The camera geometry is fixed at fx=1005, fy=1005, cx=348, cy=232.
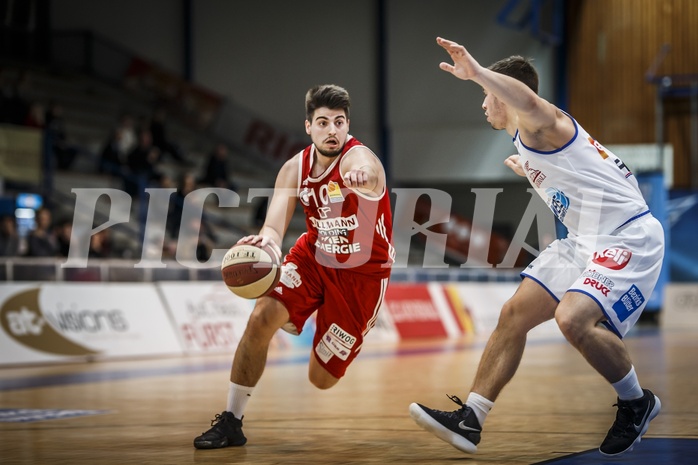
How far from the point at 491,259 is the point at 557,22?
668 centimetres

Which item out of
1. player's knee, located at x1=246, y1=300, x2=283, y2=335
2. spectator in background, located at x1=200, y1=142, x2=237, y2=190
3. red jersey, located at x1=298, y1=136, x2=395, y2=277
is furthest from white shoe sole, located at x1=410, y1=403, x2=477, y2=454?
spectator in background, located at x1=200, y1=142, x2=237, y2=190

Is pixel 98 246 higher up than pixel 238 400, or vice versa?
pixel 238 400

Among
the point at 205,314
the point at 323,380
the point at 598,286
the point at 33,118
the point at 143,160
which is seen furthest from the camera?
the point at 143,160

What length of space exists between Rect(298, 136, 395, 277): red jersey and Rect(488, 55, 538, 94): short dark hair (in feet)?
3.68

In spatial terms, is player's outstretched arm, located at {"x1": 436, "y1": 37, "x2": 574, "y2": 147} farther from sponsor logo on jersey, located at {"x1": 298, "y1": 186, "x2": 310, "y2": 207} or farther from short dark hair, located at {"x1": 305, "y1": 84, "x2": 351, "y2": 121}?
sponsor logo on jersey, located at {"x1": 298, "y1": 186, "x2": 310, "y2": 207}

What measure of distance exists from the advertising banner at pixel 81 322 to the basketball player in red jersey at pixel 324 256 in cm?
632

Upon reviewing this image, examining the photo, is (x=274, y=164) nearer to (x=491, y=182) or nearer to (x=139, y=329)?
(x=491, y=182)

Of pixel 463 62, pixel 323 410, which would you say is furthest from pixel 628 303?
pixel 323 410

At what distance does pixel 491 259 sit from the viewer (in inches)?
1067

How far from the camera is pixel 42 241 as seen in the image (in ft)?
44.2

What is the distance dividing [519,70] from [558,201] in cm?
70

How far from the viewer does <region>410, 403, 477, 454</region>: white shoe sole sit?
4859mm

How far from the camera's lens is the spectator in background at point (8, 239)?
13578 millimetres

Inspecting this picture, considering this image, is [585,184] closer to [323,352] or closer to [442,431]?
[442,431]
